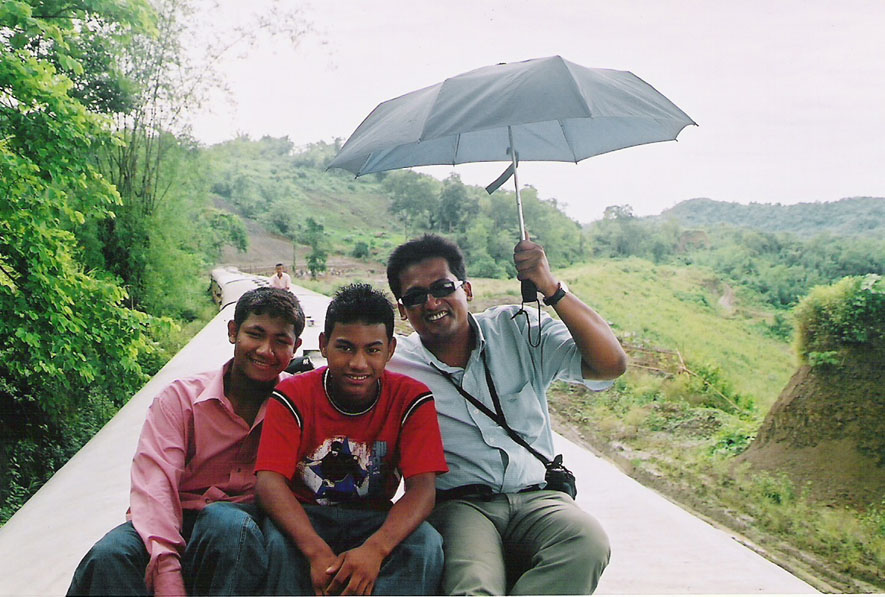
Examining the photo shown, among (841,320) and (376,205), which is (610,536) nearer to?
(841,320)

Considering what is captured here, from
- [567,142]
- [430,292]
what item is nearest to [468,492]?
[430,292]

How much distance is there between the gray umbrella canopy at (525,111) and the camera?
1.28m

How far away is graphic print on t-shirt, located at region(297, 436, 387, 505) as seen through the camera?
1248 millimetres

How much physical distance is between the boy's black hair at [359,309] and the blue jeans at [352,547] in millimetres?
344

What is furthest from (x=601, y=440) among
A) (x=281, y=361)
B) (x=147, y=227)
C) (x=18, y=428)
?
(x=281, y=361)

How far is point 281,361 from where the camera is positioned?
1.40 metres

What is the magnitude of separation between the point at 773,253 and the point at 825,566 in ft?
24.1

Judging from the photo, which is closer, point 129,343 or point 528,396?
point 528,396

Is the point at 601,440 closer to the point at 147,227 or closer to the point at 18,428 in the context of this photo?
the point at 147,227

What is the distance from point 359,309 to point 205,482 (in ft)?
1.56

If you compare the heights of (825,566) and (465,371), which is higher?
(465,371)

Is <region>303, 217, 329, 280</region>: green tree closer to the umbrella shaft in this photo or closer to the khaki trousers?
the umbrella shaft

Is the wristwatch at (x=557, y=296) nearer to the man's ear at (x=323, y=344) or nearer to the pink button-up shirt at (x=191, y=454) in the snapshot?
the man's ear at (x=323, y=344)

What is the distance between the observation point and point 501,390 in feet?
4.77
